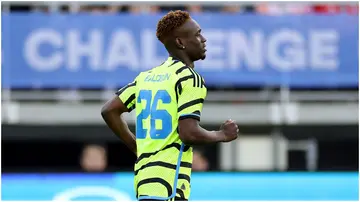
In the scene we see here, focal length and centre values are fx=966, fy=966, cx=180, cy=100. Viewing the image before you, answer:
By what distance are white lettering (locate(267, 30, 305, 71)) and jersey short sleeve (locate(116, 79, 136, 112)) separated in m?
8.23

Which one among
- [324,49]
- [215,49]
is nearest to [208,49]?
[215,49]

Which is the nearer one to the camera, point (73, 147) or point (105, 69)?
point (105, 69)

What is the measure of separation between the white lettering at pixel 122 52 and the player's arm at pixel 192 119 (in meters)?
8.54

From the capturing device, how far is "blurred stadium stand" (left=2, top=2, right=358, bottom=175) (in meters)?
14.5

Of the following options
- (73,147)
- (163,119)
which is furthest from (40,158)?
(163,119)

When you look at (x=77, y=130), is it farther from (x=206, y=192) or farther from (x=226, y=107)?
(x=206, y=192)

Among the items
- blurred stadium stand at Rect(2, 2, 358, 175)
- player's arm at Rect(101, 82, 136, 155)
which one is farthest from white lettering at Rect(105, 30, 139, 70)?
player's arm at Rect(101, 82, 136, 155)

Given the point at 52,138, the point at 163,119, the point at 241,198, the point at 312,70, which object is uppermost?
→ the point at 312,70

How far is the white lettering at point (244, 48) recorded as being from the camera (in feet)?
47.9

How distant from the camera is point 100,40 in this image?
1462 centimetres

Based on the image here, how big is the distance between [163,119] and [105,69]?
8.59 m

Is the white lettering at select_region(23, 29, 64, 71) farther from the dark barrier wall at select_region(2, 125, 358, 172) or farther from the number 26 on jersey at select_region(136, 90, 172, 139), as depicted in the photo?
the number 26 on jersey at select_region(136, 90, 172, 139)

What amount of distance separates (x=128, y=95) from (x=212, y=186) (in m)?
5.60

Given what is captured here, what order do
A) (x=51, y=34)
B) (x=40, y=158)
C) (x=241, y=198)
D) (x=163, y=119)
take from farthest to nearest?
(x=40, y=158) < (x=51, y=34) < (x=241, y=198) < (x=163, y=119)
